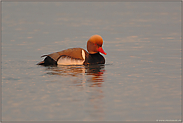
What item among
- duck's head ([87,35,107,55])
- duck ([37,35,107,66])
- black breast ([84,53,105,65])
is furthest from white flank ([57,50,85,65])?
duck's head ([87,35,107,55])

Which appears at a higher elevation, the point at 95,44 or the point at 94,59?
the point at 95,44

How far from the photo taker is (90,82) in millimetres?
9016

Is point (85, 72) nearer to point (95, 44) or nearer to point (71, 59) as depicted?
point (71, 59)

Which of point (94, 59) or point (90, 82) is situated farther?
point (94, 59)

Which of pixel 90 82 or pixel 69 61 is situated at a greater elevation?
pixel 69 61

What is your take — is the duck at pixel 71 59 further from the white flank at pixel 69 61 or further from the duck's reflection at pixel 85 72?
the duck's reflection at pixel 85 72

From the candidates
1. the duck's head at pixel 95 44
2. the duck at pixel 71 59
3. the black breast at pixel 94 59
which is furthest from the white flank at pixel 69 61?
the duck's head at pixel 95 44

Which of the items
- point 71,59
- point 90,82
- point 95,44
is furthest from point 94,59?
point 90,82

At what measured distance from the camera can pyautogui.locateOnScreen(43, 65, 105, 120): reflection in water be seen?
678 cm

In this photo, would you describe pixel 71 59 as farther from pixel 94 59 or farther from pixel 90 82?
pixel 90 82

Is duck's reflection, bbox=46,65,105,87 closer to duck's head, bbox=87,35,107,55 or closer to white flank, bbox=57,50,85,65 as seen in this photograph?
white flank, bbox=57,50,85,65

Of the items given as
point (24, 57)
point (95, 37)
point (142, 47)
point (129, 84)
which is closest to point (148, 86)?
point (129, 84)

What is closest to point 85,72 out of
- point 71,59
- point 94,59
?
point 71,59

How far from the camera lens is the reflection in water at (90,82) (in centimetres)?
678
